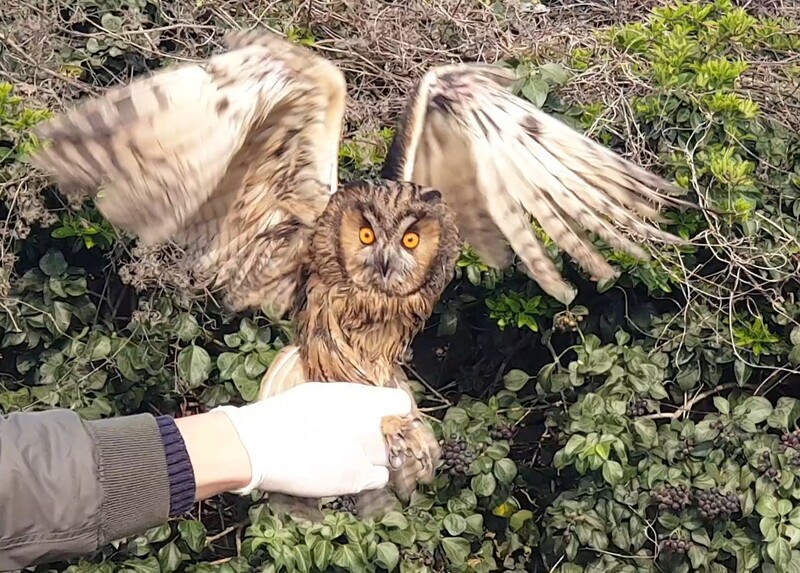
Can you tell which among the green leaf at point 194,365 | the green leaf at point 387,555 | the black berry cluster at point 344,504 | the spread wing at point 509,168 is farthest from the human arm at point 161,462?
the green leaf at point 194,365

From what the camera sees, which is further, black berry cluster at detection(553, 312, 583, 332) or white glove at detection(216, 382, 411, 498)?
black berry cluster at detection(553, 312, 583, 332)

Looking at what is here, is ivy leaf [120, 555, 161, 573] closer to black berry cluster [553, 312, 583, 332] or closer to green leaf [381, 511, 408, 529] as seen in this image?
green leaf [381, 511, 408, 529]

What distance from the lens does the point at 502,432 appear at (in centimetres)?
157

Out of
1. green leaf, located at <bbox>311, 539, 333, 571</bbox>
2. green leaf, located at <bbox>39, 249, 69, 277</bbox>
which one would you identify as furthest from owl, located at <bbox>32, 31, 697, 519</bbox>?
green leaf, located at <bbox>39, 249, 69, 277</bbox>

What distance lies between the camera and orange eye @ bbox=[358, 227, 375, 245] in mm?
957

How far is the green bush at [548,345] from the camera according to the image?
1446mm

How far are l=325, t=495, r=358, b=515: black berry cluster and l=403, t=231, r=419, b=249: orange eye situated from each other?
49 centimetres

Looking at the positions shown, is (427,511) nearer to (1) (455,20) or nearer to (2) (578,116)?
(2) (578,116)

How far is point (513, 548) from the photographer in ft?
5.41

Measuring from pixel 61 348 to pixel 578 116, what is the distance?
1.06 m

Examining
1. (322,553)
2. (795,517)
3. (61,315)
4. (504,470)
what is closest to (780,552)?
(795,517)

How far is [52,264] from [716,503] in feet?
4.10

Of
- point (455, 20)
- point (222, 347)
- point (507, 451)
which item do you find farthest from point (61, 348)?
point (455, 20)

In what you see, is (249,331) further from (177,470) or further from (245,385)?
(177,470)
